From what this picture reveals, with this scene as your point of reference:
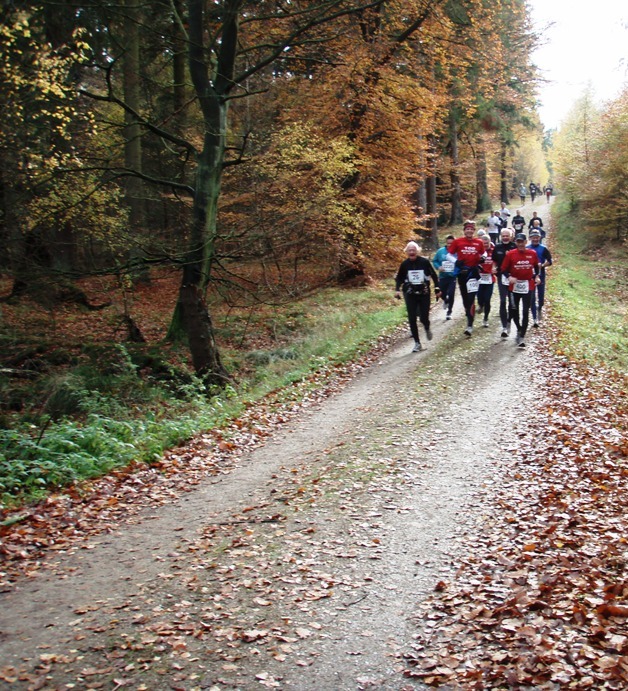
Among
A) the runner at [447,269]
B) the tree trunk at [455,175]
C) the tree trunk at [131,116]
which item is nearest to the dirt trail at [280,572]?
the runner at [447,269]

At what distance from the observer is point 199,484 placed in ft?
25.5

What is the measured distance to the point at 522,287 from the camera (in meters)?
12.8

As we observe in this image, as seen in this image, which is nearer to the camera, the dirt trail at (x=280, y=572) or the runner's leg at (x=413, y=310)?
the dirt trail at (x=280, y=572)

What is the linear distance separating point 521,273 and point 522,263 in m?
0.20

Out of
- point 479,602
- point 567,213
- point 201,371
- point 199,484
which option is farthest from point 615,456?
point 567,213

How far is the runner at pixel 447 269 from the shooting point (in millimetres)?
15062

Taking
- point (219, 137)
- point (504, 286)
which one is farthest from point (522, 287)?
point (219, 137)

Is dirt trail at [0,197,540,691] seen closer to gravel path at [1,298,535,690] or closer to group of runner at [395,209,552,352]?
gravel path at [1,298,535,690]

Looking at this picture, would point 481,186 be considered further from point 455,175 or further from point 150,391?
point 150,391

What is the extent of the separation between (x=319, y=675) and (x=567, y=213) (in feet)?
152

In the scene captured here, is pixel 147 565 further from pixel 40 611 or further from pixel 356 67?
pixel 356 67

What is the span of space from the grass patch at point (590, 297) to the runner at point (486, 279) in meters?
1.74

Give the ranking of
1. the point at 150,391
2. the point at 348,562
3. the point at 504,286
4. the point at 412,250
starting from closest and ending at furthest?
the point at 348,562
the point at 150,391
the point at 412,250
the point at 504,286

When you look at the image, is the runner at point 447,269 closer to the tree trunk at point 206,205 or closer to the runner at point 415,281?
the runner at point 415,281
